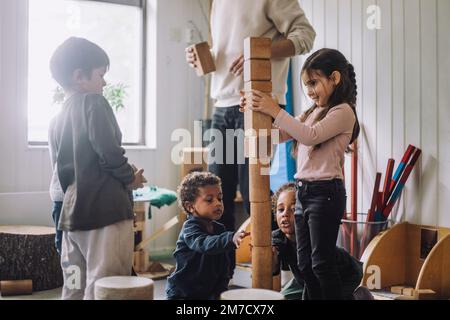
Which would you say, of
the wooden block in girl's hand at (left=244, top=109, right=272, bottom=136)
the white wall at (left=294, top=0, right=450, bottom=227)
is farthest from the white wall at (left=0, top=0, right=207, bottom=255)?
the wooden block in girl's hand at (left=244, top=109, right=272, bottom=136)

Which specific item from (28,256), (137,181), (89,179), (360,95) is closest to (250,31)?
(137,181)

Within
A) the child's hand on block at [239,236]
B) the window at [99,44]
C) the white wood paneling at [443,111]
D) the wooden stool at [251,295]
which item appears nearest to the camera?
the wooden stool at [251,295]

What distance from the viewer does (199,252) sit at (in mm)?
1629

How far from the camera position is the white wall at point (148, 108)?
9.44 feet

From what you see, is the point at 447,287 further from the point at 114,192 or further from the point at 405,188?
the point at 114,192

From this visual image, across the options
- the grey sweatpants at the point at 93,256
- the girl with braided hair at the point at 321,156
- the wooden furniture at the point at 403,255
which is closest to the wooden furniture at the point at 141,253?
the wooden furniture at the point at 403,255

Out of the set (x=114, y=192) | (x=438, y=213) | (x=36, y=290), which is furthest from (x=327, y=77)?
(x=36, y=290)

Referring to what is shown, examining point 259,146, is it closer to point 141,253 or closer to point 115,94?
point 141,253

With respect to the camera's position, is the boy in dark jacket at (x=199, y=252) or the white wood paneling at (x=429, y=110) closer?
the boy in dark jacket at (x=199, y=252)

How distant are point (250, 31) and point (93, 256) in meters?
0.90

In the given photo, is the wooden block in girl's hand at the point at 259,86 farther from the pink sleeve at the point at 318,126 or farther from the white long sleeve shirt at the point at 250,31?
the white long sleeve shirt at the point at 250,31

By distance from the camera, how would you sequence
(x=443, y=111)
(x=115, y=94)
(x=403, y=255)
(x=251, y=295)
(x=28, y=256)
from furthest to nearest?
1. (x=115, y=94)
2. (x=28, y=256)
3. (x=403, y=255)
4. (x=443, y=111)
5. (x=251, y=295)

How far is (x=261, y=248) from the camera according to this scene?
1.49 metres

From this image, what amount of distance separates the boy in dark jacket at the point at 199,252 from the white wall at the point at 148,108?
4.97 feet
